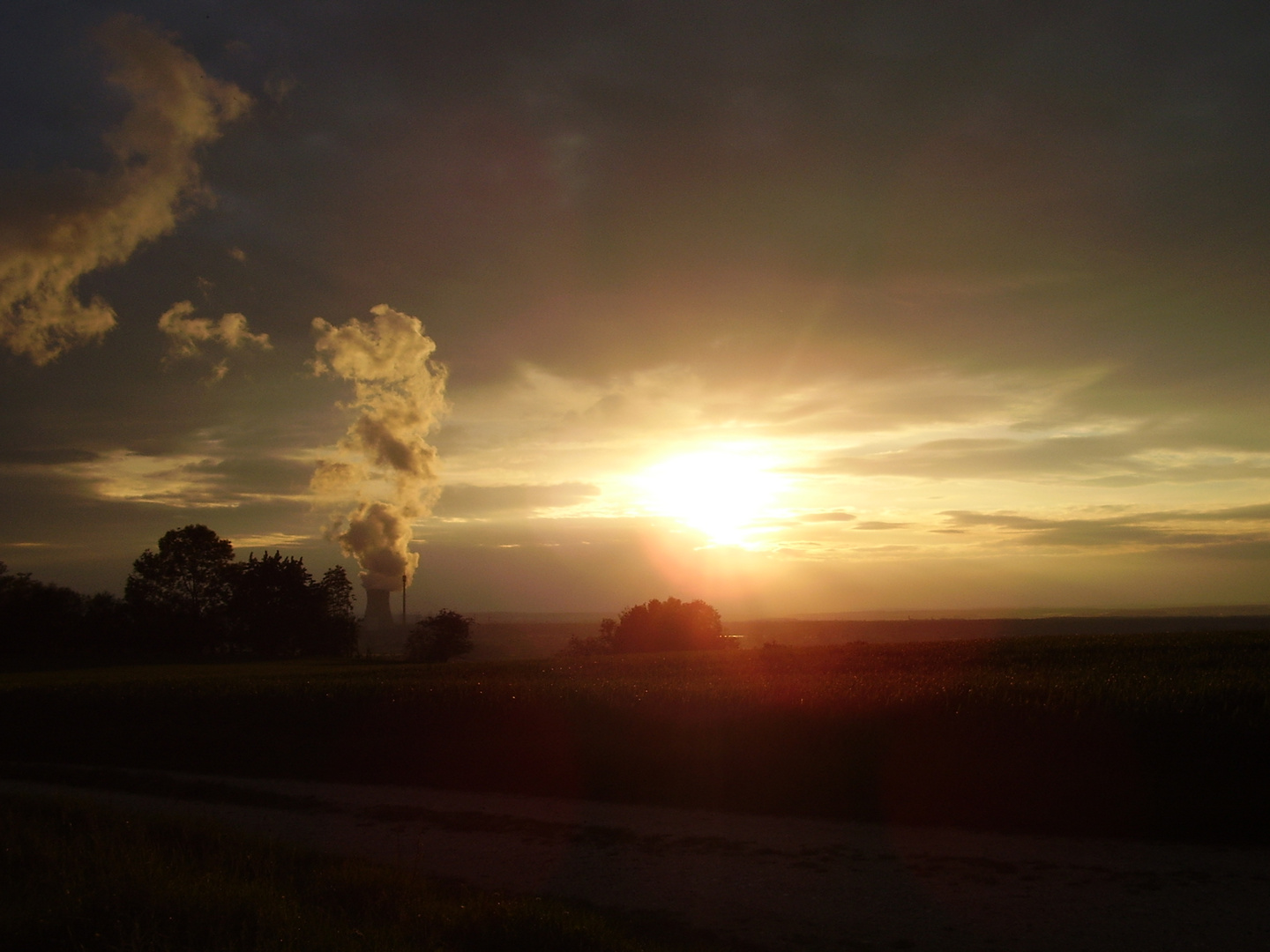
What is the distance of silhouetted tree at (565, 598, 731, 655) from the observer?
84375 millimetres

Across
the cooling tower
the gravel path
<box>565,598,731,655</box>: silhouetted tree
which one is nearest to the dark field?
the gravel path

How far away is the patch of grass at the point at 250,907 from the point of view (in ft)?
21.6

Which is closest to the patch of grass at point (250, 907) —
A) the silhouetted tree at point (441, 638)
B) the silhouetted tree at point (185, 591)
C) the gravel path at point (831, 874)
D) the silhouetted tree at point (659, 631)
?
the gravel path at point (831, 874)

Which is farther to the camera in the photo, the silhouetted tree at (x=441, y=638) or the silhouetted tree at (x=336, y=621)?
the silhouetted tree at (x=336, y=621)

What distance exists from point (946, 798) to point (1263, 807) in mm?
3891

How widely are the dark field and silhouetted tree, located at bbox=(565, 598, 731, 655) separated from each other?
61.6 metres

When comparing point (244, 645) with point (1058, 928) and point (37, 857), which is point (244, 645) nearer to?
point (37, 857)

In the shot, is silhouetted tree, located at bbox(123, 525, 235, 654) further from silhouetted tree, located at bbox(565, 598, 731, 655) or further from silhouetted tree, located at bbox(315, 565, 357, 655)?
silhouetted tree, located at bbox(565, 598, 731, 655)

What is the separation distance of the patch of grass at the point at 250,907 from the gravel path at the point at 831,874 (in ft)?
3.97

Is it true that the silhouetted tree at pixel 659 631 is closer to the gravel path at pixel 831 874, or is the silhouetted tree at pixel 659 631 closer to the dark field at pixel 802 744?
the dark field at pixel 802 744

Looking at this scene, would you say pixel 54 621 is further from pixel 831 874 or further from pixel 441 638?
pixel 831 874

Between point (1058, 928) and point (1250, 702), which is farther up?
point (1250, 702)

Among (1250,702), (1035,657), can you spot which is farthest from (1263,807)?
(1035,657)

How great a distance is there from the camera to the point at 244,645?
276 feet
